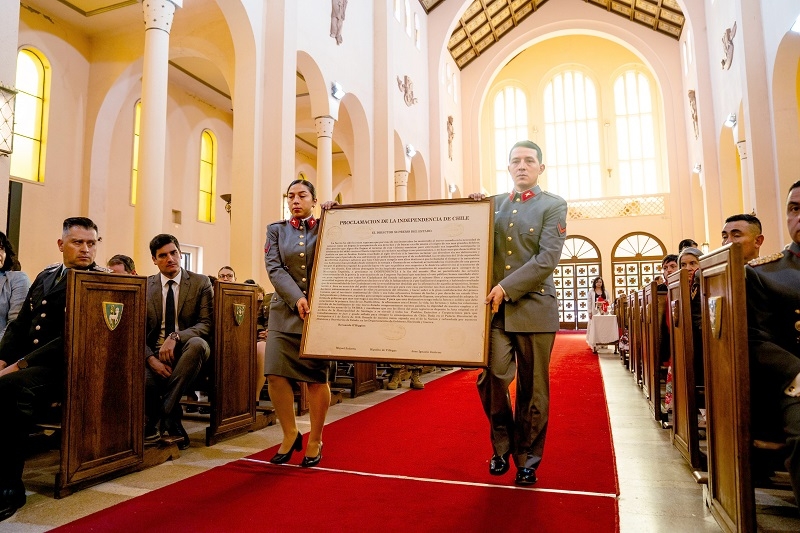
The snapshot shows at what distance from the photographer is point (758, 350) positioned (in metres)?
1.90

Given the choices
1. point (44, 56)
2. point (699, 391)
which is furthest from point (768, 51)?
point (44, 56)

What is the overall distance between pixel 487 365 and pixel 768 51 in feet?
33.0

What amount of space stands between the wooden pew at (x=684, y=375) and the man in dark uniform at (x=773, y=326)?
86 centimetres

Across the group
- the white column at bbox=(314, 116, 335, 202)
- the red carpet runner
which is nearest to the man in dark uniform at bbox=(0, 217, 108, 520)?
the red carpet runner

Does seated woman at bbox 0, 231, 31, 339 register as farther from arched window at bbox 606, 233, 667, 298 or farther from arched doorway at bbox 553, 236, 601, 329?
arched window at bbox 606, 233, 667, 298

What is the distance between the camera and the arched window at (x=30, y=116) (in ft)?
30.8

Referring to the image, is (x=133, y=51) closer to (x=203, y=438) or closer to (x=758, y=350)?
(x=203, y=438)

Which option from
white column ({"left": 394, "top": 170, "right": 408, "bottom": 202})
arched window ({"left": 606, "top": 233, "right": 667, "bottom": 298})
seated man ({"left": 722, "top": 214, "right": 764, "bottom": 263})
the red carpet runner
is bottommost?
the red carpet runner

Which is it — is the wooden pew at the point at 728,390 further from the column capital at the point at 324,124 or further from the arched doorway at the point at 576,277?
the arched doorway at the point at 576,277

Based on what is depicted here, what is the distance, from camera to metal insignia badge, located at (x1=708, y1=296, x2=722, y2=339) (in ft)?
6.42

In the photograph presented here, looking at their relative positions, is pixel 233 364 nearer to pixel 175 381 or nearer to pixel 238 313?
pixel 238 313

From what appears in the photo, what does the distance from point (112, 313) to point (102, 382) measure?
13.8 inches

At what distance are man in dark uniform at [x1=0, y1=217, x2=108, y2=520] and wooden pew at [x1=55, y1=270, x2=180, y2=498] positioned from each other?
0.15 meters

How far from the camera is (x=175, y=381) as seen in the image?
343cm
